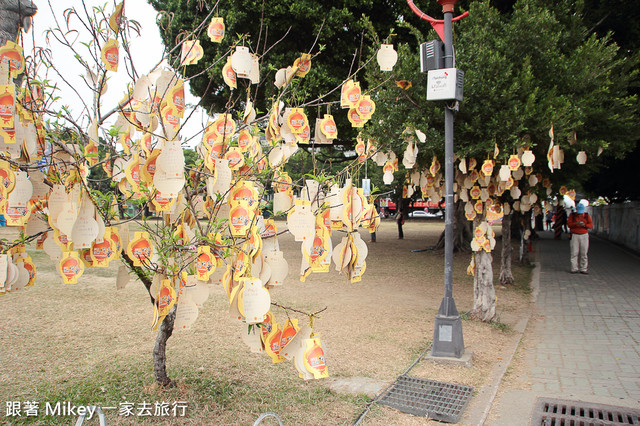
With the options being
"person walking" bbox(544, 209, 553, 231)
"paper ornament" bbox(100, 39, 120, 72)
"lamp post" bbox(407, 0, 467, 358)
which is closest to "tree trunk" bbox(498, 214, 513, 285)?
"lamp post" bbox(407, 0, 467, 358)

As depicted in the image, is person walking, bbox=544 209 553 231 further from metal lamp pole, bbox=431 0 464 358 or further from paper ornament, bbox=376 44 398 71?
paper ornament, bbox=376 44 398 71

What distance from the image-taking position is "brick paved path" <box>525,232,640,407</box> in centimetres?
470

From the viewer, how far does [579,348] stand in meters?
5.99

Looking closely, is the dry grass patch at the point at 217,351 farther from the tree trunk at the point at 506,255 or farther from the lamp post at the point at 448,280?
the tree trunk at the point at 506,255

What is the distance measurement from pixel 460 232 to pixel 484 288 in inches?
391

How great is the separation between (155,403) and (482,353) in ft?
12.2

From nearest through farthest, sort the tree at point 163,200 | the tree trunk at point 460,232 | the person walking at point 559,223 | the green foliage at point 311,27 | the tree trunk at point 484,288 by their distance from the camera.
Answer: the tree at point 163,200 < the tree trunk at point 484,288 < the green foliage at point 311,27 < the tree trunk at point 460,232 < the person walking at point 559,223

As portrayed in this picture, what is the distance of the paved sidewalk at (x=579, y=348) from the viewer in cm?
443

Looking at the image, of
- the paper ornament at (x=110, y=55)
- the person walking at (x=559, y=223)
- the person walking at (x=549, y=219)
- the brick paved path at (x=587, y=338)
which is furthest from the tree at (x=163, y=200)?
the person walking at (x=549, y=219)

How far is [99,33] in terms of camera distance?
296cm

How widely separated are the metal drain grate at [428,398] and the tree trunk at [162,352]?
1.88 meters

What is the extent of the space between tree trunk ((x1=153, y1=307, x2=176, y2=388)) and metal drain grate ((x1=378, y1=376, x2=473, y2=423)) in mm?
1880

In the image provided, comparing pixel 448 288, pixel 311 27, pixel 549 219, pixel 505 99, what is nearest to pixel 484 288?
pixel 448 288

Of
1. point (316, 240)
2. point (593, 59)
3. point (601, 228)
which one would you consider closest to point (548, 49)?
point (593, 59)
